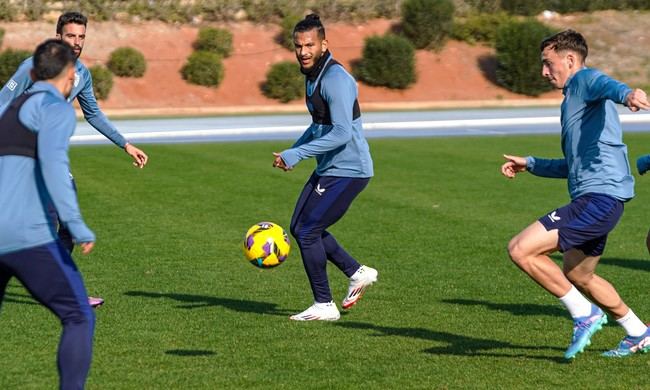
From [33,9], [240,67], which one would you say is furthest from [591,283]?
[33,9]

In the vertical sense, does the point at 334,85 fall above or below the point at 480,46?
above

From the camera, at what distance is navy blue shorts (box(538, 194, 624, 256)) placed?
292 inches

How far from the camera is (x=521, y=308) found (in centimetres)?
958

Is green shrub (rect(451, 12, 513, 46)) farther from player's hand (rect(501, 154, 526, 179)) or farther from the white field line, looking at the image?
player's hand (rect(501, 154, 526, 179))

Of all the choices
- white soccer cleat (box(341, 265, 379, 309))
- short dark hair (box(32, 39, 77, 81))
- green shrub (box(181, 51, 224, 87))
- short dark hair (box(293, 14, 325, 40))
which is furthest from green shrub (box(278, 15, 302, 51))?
short dark hair (box(32, 39, 77, 81))

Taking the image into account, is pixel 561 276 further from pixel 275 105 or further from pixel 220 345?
pixel 275 105

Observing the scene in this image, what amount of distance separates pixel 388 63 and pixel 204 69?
20.9ft

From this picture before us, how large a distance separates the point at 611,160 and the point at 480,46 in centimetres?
3762

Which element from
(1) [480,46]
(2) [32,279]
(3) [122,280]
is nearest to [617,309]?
(2) [32,279]

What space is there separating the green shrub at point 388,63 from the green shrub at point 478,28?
4580 mm

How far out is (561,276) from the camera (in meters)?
7.56

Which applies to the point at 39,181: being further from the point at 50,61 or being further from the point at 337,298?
the point at 337,298

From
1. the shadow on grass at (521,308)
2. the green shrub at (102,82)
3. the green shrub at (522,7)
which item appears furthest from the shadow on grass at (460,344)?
the green shrub at (522,7)

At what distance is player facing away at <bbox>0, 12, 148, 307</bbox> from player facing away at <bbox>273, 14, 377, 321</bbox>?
4.61 feet
